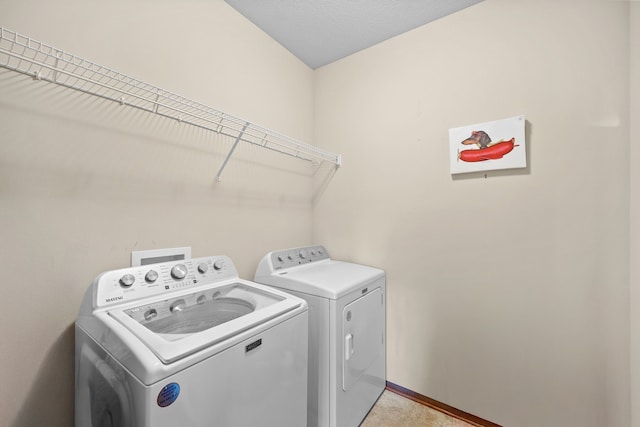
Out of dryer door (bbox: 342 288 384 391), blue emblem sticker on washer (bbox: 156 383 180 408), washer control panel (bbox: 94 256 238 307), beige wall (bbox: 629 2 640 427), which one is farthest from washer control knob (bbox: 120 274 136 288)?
beige wall (bbox: 629 2 640 427)

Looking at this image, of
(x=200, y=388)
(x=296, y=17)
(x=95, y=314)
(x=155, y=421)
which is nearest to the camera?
(x=155, y=421)

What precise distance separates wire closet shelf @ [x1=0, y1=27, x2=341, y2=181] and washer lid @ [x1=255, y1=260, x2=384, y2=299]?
0.80 meters

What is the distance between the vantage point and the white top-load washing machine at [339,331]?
145cm

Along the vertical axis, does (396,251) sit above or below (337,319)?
above

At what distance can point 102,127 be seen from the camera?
1.21 meters

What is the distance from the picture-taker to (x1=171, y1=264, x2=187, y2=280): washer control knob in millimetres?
1313

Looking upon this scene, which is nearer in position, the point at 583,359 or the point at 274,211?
the point at 583,359

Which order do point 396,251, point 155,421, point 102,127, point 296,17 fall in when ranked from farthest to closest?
1. point 396,251
2. point 296,17
3. point 102,127
4. point 155,421

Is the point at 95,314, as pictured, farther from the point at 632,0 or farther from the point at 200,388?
the point at 632,0

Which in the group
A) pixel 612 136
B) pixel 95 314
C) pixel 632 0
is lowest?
pixel 95 314

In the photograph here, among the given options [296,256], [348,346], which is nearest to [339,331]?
[348,346]

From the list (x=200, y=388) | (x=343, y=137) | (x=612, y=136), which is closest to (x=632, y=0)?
(x=612, y=136)

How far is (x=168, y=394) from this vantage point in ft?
2.40

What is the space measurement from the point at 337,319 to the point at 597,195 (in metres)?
1.55
